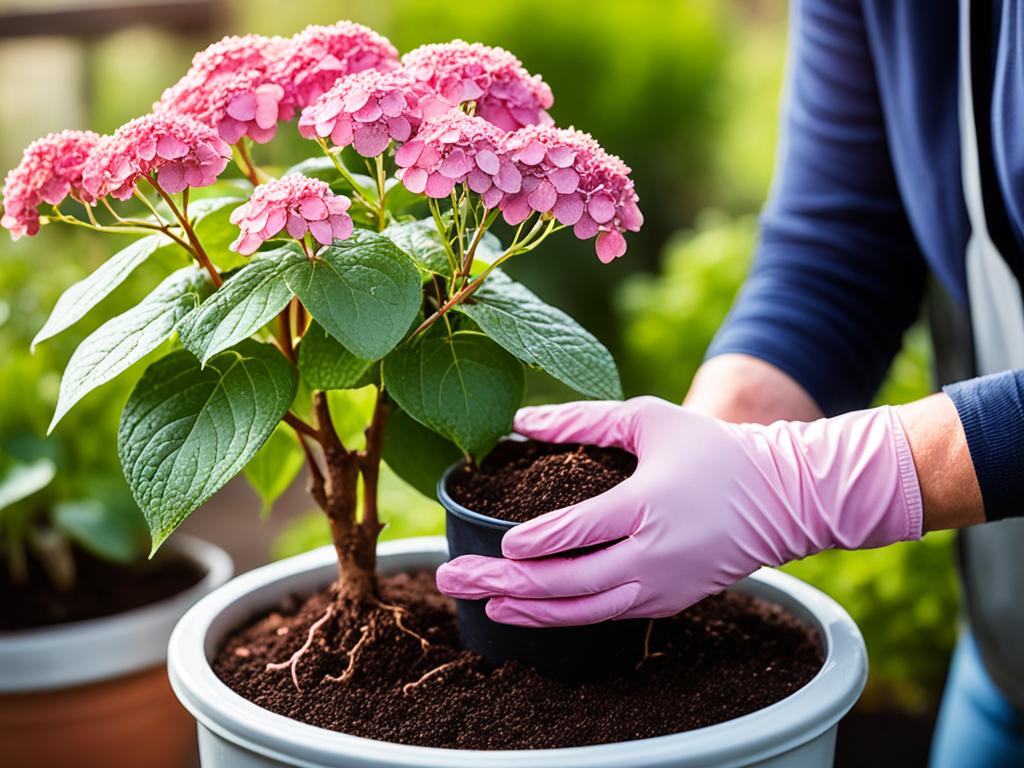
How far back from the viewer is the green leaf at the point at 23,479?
1.39m

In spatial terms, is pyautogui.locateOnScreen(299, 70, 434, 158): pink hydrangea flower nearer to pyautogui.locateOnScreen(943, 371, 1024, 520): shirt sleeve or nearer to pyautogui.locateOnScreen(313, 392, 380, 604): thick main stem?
pyautogui.locateOnScreen(313, 392, 380, 604): thick main stem

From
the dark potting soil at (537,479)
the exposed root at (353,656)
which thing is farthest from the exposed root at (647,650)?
the exposed root at (353,656)

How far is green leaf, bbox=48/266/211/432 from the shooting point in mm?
771

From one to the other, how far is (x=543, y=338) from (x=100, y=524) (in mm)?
848

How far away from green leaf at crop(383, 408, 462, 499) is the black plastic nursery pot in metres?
0.07

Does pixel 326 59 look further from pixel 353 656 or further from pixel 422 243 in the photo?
pixel 353 656

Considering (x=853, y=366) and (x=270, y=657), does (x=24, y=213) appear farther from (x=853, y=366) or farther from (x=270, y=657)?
(x=853, y=366)

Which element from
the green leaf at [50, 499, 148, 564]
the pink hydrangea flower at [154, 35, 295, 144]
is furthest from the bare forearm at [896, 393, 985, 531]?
the green leaf at [50, 499, 148, 564]

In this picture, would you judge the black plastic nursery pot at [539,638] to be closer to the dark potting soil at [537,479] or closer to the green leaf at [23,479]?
the dark potting soil at [537,479]

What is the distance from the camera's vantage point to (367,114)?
0.76 metres

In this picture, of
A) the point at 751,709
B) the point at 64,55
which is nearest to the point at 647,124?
the point at 64,55

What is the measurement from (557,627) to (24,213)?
50 centimetres

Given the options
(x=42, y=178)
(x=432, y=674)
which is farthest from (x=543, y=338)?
(x=42, y=178)

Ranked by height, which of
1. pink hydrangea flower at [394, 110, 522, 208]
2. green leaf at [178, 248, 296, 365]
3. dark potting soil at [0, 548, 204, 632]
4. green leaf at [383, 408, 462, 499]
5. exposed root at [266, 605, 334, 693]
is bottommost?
dark potting soil at [0, 548, 204, 632]
